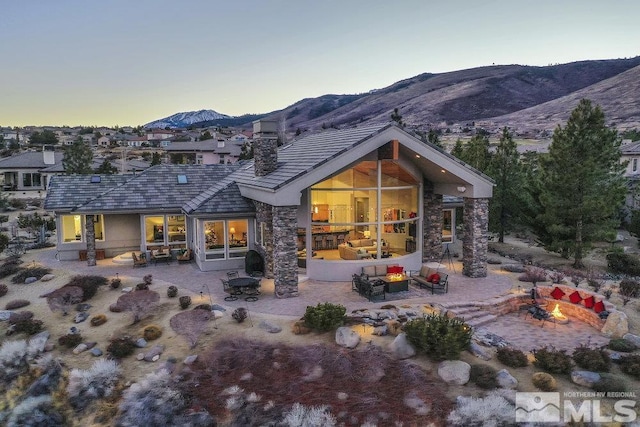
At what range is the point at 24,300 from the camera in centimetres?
1722

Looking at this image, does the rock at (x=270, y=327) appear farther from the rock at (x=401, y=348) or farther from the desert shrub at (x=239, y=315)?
the rock at (x=401, y=348)

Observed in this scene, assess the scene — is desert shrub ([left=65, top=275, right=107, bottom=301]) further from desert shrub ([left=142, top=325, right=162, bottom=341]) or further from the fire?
the fire

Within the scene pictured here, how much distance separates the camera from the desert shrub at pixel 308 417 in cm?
914

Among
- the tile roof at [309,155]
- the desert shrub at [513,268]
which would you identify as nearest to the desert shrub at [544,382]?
the tile roof at [309,155]

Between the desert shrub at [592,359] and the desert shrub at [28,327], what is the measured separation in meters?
17.0

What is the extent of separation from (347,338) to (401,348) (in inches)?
61.3

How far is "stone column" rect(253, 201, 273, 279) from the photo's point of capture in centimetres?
1800

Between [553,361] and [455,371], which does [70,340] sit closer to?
[455,371]

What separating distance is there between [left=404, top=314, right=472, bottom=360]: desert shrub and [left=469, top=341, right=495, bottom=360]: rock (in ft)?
0.55

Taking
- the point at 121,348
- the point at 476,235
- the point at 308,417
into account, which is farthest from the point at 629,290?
the point at 121,348

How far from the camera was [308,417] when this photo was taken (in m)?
9.27

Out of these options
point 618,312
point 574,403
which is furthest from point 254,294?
point 618,312

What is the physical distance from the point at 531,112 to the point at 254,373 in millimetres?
129573

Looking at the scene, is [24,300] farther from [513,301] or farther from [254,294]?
[513,301]
